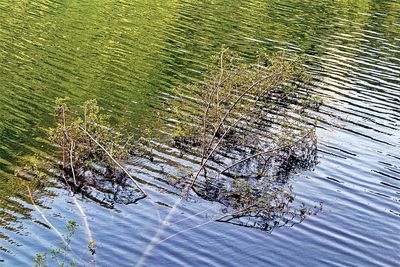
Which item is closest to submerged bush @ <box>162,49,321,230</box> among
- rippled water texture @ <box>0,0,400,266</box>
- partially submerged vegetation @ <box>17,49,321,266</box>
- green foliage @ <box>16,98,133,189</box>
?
partially submerged vegetation @ <box>17,49,321,266</box>

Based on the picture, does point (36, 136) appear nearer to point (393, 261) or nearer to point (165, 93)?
point (165, 93)

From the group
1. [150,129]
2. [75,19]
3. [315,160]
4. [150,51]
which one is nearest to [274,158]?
[315,160]

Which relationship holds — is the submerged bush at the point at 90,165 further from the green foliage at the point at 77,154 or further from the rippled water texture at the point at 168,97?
the rippled water texture at the point at 168,97

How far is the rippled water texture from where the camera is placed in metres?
23.4

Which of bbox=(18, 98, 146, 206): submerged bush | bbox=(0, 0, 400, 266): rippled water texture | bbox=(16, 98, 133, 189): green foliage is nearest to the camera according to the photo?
bbox=(0, 0, 400, 266): rippled water texture

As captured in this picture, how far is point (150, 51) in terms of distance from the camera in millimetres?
49656

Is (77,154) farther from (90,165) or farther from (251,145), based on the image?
(251,145)

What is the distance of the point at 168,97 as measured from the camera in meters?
39.7

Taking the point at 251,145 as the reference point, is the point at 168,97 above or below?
above

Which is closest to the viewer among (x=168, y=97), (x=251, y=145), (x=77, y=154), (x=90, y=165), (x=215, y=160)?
(x=90, y=165)

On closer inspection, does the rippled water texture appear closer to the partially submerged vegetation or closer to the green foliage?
the partially submerged vegetation

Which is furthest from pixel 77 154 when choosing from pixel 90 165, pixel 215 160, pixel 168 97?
pixel 168 97

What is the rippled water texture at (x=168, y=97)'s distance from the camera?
2336 cm

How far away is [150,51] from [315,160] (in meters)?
20.7
